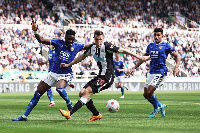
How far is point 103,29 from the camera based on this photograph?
4959cm

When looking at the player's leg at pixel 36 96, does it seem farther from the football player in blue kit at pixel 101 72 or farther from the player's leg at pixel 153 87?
the player's leg at pixel 153 87

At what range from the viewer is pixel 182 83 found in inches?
1743

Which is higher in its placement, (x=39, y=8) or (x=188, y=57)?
(x=39, y=8)

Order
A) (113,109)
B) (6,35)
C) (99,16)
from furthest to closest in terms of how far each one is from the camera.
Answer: (99,16), (6,35), (113,109)

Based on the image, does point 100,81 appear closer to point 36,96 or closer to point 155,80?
point 36,96

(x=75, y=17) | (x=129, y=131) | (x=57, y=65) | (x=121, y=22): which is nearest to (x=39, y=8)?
(x=75, y=17)

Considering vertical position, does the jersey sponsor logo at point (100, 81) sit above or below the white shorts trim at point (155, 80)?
above

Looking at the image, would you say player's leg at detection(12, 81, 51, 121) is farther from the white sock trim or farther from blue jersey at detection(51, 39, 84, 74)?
A: the white sock trim

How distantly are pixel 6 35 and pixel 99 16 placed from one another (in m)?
13.3

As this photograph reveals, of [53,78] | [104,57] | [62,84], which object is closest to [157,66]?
[104,57]

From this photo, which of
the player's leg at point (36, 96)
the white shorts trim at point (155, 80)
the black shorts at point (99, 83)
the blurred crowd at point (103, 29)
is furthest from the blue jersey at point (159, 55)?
the blurred crowd at point (103, 29)

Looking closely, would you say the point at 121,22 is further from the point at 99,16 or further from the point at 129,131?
the point at 129,131

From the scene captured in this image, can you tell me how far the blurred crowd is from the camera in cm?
4103

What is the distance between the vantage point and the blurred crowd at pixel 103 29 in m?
41.0
